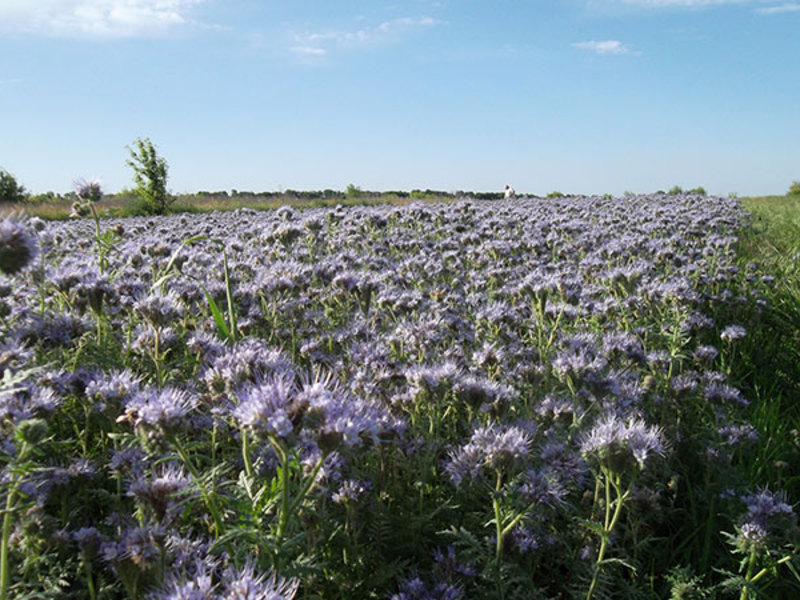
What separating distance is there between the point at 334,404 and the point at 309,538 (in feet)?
2.41

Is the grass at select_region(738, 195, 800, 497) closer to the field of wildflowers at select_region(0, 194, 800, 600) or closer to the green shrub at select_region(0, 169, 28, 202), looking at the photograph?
the field of wildflowers at select_region(0, 194, 800, 600)

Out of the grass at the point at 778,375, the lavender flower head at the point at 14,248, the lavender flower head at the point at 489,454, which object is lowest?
the grass at the point at 778,375

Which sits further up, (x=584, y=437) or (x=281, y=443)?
(x=281, y=443)

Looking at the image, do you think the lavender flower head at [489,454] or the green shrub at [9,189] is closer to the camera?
the lavender flower head at [489,454]

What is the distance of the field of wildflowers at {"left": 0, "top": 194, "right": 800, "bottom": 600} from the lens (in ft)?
5.92

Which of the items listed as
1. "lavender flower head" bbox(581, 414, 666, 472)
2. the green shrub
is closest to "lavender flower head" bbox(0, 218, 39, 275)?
"lavender flower head" bbox(581, 414, 666, 472)

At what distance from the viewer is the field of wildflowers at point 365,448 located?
180 centimetres

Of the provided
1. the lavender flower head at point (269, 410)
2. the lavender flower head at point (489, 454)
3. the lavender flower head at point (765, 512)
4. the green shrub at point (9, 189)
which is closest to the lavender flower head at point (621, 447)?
the lavender flower head at point (489, 454)

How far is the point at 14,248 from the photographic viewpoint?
1.73m

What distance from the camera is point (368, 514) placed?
276cm

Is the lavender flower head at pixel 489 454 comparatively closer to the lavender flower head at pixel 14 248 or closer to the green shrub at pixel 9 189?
the lavender flower head at pixel 14 248

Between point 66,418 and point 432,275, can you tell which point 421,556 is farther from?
point 432,275

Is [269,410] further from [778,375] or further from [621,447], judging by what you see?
[778,375]

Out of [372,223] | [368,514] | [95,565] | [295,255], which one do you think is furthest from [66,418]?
[372,223]
